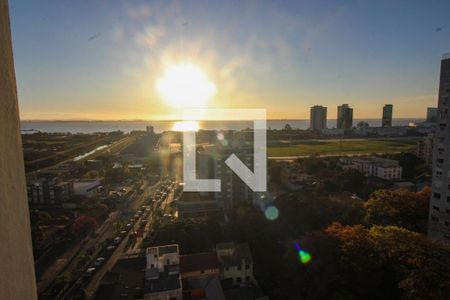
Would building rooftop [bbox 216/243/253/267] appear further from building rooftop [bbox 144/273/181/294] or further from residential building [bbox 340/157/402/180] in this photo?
residential building [bbox 340/157/402/180]

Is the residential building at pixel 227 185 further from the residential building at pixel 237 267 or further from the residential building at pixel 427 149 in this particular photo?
the residential building at pixel 427 149

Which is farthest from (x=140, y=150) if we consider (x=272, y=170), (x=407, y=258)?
(x=407, y=258)

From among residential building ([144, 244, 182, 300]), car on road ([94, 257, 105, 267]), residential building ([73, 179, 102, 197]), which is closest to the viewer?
residential building ([144, 244, 182, 300])

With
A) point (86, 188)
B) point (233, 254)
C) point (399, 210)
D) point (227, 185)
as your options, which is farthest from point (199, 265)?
point (86, 188)

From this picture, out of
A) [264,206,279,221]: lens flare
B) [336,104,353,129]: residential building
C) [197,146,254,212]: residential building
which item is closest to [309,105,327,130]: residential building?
[336,104,353,129]: residential building

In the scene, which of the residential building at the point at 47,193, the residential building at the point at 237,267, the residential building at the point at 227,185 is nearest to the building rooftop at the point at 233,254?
the residential building at the point at 237,267

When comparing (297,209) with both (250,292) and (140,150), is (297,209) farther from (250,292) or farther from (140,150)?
(140,150)
